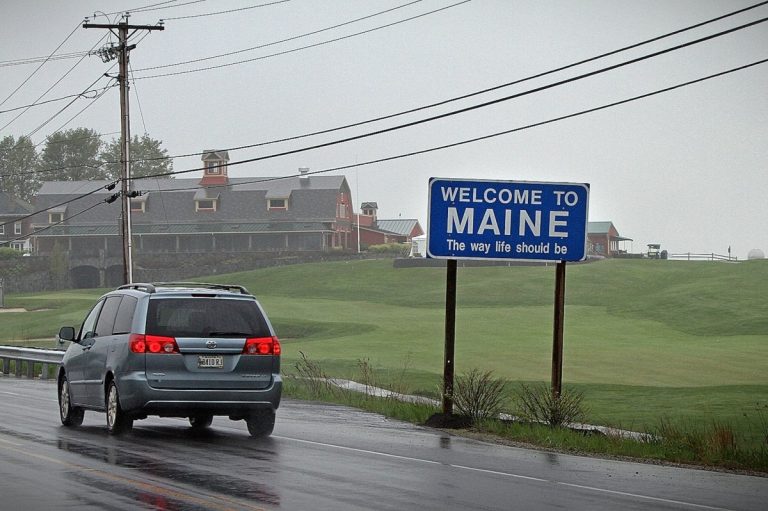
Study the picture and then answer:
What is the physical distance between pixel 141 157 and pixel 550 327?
122374 mm

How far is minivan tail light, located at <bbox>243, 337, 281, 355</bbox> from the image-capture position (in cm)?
1705

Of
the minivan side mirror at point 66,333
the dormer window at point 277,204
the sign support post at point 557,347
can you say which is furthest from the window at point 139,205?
the minivan side mirror at point 66,333

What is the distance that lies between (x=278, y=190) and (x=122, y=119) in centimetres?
8268

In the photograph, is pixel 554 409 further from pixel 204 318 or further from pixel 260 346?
pixel 204 318

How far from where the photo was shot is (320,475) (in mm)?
13375

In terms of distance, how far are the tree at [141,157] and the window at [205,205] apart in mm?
43244

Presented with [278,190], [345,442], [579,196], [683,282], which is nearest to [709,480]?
[345,442]

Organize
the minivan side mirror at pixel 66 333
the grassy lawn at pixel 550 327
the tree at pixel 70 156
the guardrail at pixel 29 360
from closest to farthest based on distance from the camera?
1. the minivan side mirror at pixel 66 333
2. the grassy lawn at pixel 550 327
3. the guardrail at pixel 29 360
4. the tree at pixel 70 156

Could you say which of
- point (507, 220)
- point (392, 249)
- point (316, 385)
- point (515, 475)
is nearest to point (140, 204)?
point (392, 249)

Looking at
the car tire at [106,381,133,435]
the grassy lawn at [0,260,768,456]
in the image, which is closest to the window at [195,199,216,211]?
the grassy lawn at [0,260,768,456]

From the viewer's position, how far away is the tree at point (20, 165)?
177375 millimetres

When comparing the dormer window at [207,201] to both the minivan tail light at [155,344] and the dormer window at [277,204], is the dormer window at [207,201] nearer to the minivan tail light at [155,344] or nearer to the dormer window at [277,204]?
the dormer window at [277,204]

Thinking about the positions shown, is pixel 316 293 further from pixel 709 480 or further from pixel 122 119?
pixel 709 480

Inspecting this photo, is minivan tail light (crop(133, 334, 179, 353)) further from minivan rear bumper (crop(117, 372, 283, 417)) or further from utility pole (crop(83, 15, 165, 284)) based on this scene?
utility pole (crop(83, 15, 165, 284))
